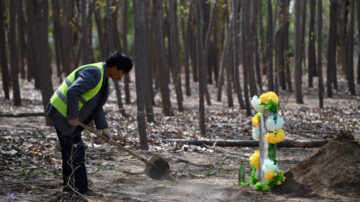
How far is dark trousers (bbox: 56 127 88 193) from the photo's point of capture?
16.9ft

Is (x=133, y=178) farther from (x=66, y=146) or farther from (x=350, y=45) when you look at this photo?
(x=350, y=45)

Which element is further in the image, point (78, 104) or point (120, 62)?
point (120, 62)

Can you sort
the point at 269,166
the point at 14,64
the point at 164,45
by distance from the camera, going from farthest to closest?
the point at 14,64 < the point at 164,45 < the point at 269,166

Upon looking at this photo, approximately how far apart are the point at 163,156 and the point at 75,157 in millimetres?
3035

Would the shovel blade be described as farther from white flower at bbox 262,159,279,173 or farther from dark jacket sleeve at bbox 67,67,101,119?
dark jacket sleeve at bbox 67,67,101,119

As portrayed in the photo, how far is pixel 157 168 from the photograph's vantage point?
615 centimetres

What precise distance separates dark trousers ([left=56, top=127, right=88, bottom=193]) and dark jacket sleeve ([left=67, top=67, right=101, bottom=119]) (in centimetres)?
38

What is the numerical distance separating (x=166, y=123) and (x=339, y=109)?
20.2 feet

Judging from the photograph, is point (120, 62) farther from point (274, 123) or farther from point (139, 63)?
point (139, 63)

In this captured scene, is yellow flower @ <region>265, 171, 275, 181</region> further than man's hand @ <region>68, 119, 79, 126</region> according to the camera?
Yes

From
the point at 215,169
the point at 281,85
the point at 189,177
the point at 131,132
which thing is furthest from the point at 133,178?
the point at 281,85

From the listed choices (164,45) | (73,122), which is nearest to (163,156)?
(73,122)

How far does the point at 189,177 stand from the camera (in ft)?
21.9

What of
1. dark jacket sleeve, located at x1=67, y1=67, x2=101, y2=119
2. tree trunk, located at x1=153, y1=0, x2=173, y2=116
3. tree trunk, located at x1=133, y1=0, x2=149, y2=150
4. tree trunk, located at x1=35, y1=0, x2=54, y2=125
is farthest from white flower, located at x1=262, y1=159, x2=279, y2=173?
tree trunk, located at x1=153, y1=0, x2=173, y2=116
